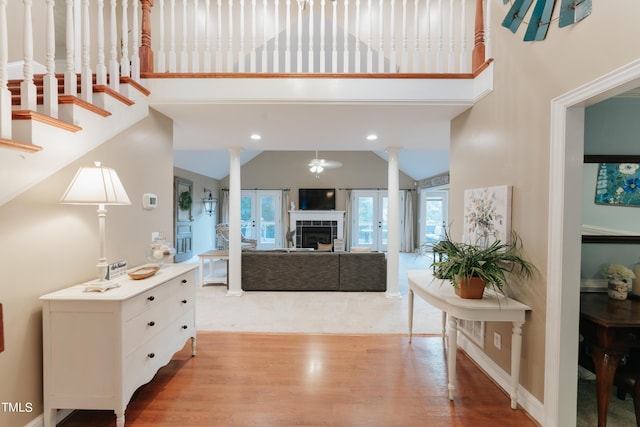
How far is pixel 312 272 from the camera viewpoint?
4922mm

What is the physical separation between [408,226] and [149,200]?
820 cm

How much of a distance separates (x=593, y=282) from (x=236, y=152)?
176 inches

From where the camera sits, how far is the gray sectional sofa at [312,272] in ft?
16.1

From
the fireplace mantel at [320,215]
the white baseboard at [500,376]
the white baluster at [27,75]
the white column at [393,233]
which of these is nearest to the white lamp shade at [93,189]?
the white baluster at [27,75]

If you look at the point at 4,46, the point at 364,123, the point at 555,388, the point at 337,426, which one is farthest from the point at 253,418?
the point at 364,123

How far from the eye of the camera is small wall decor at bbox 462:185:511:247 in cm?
216

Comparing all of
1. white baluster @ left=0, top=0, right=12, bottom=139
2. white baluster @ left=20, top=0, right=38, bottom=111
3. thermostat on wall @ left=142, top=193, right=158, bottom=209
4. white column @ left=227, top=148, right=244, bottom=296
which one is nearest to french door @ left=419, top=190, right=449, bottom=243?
white column @ left=227, top=148, right=244, bottom=296

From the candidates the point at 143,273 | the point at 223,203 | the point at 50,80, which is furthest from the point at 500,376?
the point at 223,203

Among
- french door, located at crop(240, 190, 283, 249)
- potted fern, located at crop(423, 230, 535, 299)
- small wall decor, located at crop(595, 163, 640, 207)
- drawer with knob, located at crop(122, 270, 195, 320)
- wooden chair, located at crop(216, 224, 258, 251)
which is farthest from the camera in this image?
french door, located at crop(240, 190, 283, 249)

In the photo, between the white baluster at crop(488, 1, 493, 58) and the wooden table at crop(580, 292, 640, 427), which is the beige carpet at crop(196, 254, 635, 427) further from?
Answer: the white baluster at crop(488, 1, 493, 58)

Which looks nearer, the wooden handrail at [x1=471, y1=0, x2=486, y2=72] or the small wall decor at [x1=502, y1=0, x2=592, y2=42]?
the small wall decor at [x1=502, y1=0, x2=592, y2=42]

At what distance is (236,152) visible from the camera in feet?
15.0

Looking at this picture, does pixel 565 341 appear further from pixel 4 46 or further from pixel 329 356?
pixel 4 46

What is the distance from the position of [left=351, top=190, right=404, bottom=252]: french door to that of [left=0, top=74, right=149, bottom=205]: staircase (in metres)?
7.66
